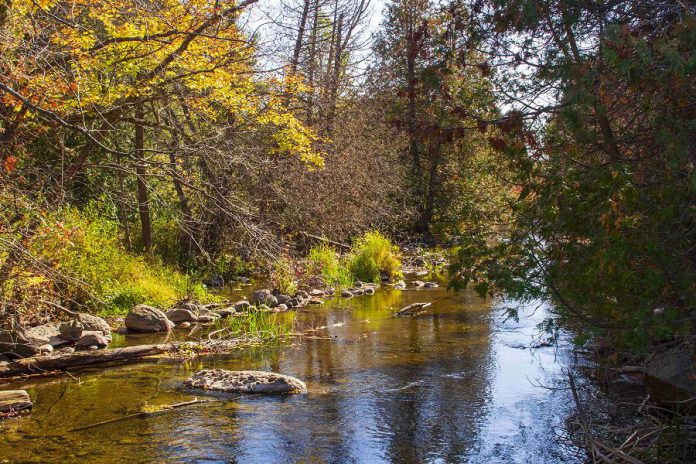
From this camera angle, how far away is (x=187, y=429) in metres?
6.66

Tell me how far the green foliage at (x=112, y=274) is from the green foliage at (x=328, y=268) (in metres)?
3.19

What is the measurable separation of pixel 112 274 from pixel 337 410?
22.8ft

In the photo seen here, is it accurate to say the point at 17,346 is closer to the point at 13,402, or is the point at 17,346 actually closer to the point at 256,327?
the point at 13,402

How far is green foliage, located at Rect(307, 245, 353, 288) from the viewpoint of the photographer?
1638 cm

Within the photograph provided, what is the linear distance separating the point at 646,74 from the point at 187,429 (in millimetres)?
5044

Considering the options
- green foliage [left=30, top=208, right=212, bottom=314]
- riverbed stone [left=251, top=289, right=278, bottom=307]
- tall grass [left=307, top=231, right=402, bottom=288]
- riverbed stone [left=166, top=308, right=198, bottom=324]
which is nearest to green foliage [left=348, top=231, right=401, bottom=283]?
tall grass [left=307, top=231, right=402, bottom=288]

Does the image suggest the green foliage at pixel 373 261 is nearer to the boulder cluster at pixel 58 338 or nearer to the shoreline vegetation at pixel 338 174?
the shoreline vegetation at pixel 338 174

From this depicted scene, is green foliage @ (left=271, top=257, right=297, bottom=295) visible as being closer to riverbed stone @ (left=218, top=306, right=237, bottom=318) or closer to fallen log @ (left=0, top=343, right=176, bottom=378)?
riverbed stone @ (left=218, top=306, right=237, bottom=318)

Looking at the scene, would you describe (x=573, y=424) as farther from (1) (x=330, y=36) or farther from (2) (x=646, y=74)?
(1) (x=330, y=36)

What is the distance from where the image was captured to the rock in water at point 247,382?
7.92 metres

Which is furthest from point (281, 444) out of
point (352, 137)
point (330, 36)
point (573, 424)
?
point (330, 36)

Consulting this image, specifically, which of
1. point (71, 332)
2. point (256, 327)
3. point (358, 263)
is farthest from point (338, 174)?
point (71, 332)

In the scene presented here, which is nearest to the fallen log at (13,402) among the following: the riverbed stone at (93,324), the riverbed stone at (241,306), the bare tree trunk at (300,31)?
the riverbed stone at (93,324)

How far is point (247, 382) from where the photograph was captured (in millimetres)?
8086
